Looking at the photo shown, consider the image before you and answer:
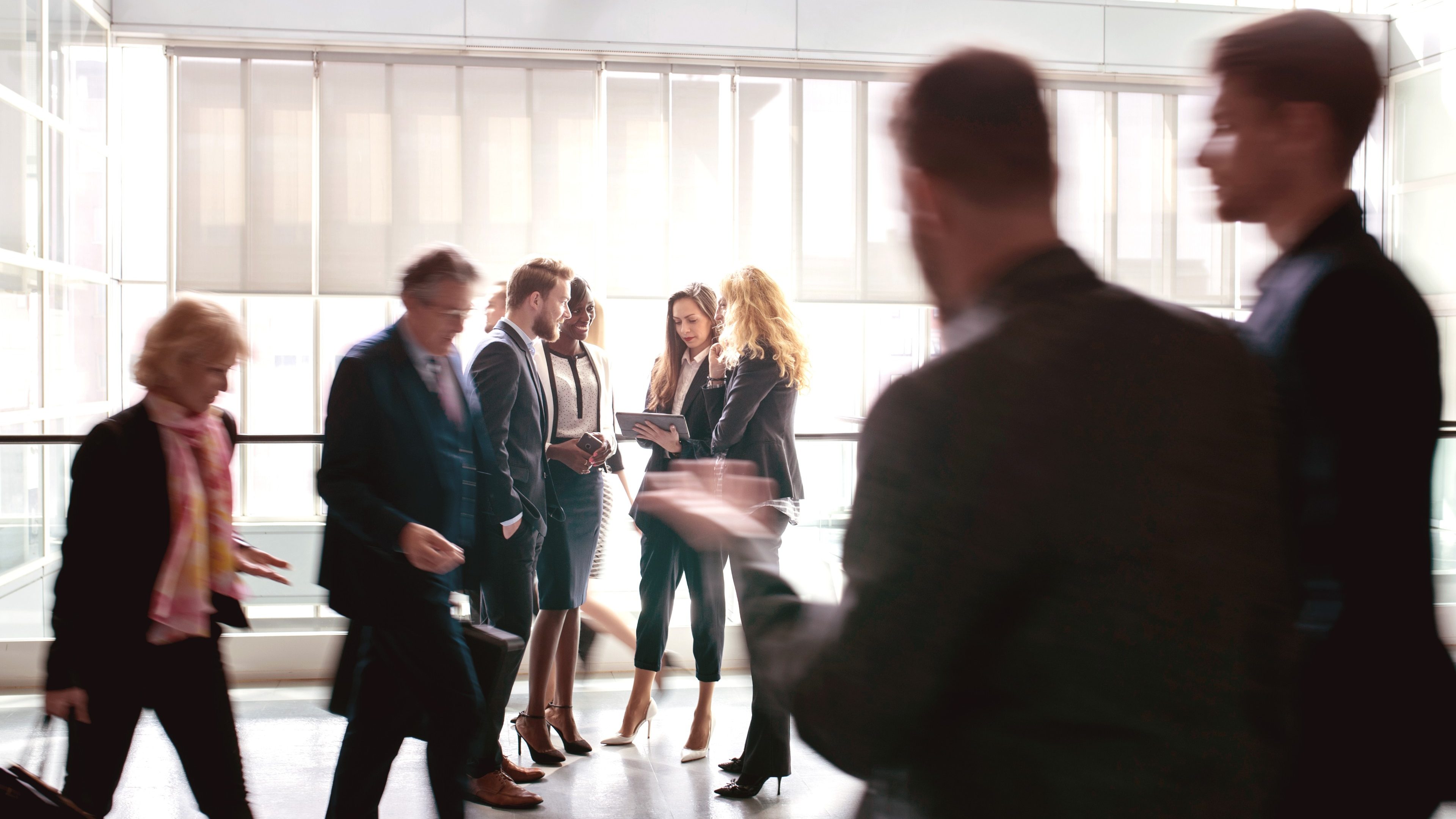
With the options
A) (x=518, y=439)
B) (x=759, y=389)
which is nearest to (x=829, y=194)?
(x=759, y=389)

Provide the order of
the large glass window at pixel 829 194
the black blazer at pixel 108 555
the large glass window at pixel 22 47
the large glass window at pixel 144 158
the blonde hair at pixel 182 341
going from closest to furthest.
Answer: the black blazer at pixel 108 555 → the blonde hair at pixel 182 341 → the large glass window at pixel 22 47 → the large glass window at pixel 144 158 → the large glass window at pixel 829 194

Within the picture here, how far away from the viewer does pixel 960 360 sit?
74cm

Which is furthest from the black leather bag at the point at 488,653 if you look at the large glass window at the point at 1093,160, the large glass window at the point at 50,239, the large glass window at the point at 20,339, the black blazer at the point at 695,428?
the large glass window at the point at 1093,160

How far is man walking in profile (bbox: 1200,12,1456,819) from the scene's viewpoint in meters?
1.10

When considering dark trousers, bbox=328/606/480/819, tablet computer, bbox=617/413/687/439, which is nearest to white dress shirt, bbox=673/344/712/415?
tablet computer, bbox=617/413/687/439

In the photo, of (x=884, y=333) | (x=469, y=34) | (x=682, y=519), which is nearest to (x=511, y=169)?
(x=469, y=34)

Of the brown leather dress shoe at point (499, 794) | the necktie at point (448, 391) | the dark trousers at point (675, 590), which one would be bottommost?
the brown leather dress shoe at point (499, 794)

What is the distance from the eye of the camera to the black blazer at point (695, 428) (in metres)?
3.75

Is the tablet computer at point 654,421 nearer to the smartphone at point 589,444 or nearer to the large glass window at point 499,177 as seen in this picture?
the smartphone at point 589,444

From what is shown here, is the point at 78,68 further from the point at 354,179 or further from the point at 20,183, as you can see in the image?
the point at 354,179

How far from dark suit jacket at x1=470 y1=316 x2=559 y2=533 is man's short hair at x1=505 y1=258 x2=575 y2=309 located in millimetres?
120

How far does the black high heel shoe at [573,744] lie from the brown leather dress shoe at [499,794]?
48 cm

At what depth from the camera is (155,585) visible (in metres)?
2.17

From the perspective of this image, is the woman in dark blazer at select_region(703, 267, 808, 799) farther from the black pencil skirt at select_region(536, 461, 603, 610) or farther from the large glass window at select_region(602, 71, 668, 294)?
the large glass window at select_region(602, 71, 668, 294)
